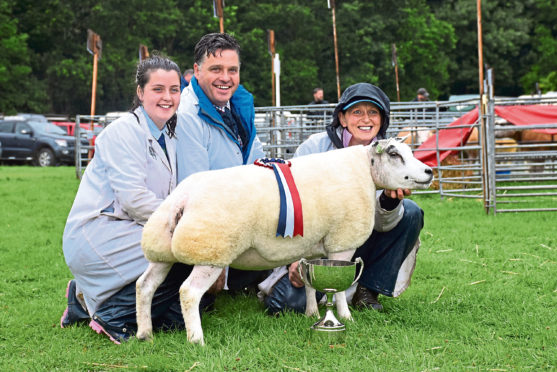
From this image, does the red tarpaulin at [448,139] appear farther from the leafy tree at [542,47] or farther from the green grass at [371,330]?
the leafy tree at [542,47]

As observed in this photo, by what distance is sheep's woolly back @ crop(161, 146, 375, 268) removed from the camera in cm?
337

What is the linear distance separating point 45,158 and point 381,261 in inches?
766

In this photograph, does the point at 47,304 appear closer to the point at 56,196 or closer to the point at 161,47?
the point at 56,196

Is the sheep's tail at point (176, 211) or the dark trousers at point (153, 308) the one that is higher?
the sheep's tail at point (176, 211)

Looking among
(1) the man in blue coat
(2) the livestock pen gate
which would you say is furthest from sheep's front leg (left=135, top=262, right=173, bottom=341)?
(2) the livestock pen gate

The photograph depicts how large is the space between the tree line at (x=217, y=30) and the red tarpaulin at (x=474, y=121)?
79.0ft

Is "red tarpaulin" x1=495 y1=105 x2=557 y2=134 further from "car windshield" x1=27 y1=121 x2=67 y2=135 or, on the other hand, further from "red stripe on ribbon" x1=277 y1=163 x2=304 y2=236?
"car windshield" x1=27 y1=121 x2=67 y2=135

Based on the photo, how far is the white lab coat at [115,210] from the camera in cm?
374

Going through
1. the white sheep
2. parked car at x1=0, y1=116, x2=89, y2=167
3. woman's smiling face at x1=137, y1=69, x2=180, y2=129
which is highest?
parked car at x1=0, y1=116, x2=89, y2=167

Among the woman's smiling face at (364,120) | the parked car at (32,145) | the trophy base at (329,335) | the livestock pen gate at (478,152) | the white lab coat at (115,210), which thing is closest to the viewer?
the trophy base at (329,335)

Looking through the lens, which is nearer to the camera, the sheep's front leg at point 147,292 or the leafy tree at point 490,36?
the sheep's front leg at point 147,292

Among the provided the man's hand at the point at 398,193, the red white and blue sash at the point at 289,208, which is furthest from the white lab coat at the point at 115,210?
the man's hand at the point at 398,193

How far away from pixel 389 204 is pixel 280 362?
1.29m

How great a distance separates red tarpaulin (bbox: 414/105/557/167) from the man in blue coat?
6438 mm
